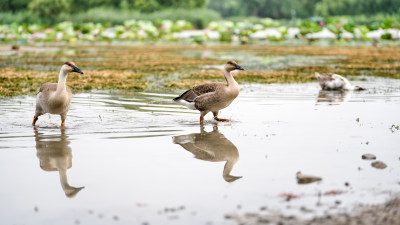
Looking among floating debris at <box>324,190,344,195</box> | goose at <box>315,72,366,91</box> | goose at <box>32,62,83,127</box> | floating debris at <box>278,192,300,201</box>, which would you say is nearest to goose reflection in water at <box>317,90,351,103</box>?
goose at <box>315,72,366,91</box>

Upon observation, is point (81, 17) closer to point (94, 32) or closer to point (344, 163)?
point (94, 32)

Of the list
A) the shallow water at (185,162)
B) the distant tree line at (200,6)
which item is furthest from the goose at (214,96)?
the distant tree line at (200,6)

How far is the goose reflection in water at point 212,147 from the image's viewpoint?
806 cm

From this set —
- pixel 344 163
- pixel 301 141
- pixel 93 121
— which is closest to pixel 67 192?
pixel 344 163

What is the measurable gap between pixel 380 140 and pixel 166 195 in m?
4.37

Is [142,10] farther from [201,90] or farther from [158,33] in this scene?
[201,90]

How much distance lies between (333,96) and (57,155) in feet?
30.6

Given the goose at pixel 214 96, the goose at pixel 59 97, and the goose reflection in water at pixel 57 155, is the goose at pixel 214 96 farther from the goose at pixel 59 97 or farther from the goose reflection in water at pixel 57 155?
the goose reflection in water at pixel 57 155

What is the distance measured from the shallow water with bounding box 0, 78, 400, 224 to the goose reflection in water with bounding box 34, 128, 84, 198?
0.01 metres

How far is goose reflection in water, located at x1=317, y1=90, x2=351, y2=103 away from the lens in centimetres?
1503

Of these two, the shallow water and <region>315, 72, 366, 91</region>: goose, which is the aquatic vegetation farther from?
the shallow water

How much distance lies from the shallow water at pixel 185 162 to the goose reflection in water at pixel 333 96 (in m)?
1.31

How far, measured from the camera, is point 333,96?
15.9 m

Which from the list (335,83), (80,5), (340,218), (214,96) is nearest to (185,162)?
→ (340,218)
